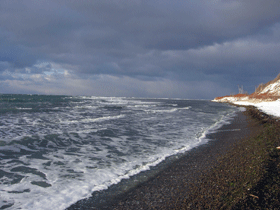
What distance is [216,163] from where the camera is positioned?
295 inches

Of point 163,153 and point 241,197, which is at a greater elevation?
point 241,197

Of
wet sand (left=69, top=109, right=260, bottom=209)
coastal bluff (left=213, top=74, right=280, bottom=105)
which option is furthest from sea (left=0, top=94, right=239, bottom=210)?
coastal bluff (left=213, top=74, right=280, bottom=105)

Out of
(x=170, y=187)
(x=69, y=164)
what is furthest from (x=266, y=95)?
(x=69, y=164)

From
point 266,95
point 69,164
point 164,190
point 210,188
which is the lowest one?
point 69,164

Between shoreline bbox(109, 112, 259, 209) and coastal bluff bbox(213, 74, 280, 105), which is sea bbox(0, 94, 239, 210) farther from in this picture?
coastal bluff bbox(213, 74, 280, 105)

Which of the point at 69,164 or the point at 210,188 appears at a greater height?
the point at 210,188

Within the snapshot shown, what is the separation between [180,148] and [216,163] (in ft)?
10.8

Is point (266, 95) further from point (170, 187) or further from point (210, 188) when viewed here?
point (170, 187)

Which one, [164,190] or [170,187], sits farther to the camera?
[170,187]

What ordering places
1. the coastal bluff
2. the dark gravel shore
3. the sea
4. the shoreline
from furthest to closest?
1. the coastal bluff
2. the sea
3. the shoreline
4. the dark gravel shore

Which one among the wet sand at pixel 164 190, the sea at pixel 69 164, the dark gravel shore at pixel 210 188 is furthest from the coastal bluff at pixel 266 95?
the wet sand at pixel 164 190

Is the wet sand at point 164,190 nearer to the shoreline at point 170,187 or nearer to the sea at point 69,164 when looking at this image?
the shoreline at point 170,187

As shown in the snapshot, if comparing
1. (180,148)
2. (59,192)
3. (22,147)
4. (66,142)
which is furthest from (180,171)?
(22,147)

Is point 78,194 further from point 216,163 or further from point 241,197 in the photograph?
point 216,163
